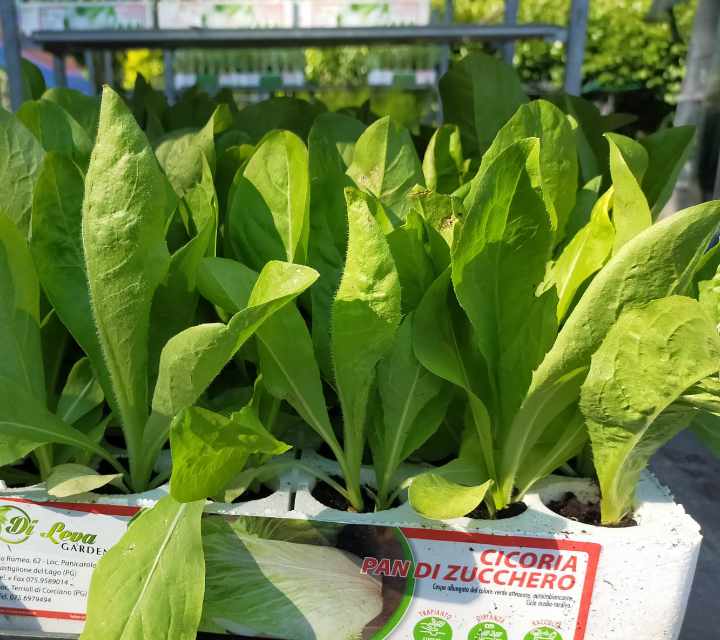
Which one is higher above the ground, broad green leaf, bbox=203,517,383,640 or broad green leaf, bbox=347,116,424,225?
broad green leaf, bbox=347,116,424,225

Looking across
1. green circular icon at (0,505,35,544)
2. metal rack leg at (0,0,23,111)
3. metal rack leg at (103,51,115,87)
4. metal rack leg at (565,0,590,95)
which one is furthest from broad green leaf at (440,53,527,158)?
metal rack leg at (103,51,115,87)

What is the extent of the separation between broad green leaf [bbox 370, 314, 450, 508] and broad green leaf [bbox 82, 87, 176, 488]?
0.16 meters

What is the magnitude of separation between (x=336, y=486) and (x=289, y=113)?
0.49 m

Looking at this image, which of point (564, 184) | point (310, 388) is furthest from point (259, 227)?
point (564, 184)

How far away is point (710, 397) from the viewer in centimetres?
38

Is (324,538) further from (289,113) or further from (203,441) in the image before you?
(289,113)

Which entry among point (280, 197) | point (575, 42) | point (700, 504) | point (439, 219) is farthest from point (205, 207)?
point (575, 42)

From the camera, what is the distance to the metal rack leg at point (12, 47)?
4.44 ft

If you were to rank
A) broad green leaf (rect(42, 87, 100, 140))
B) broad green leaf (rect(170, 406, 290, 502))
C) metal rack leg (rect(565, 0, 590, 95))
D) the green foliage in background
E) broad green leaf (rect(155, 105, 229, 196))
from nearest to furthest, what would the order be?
broad green leaf (rect(170, 406, 290, 502)) < broad green leaf (rect(155, 105, 229, 196)) < broad green leaf (rect(42, 87, 100, 140)) < metal rack leg (rect(565, 0, 590, 95)) < the green foliage in background

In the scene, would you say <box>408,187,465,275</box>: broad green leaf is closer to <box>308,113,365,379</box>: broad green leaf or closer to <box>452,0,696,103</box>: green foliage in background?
<box>308,113,365,379</box>: broad green leaf

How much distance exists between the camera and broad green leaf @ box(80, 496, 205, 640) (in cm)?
39

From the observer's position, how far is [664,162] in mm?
618

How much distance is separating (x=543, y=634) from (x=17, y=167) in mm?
495

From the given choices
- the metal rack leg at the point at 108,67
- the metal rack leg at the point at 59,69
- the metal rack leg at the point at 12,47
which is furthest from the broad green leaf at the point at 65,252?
the metal rack leg at the point at 108,67
